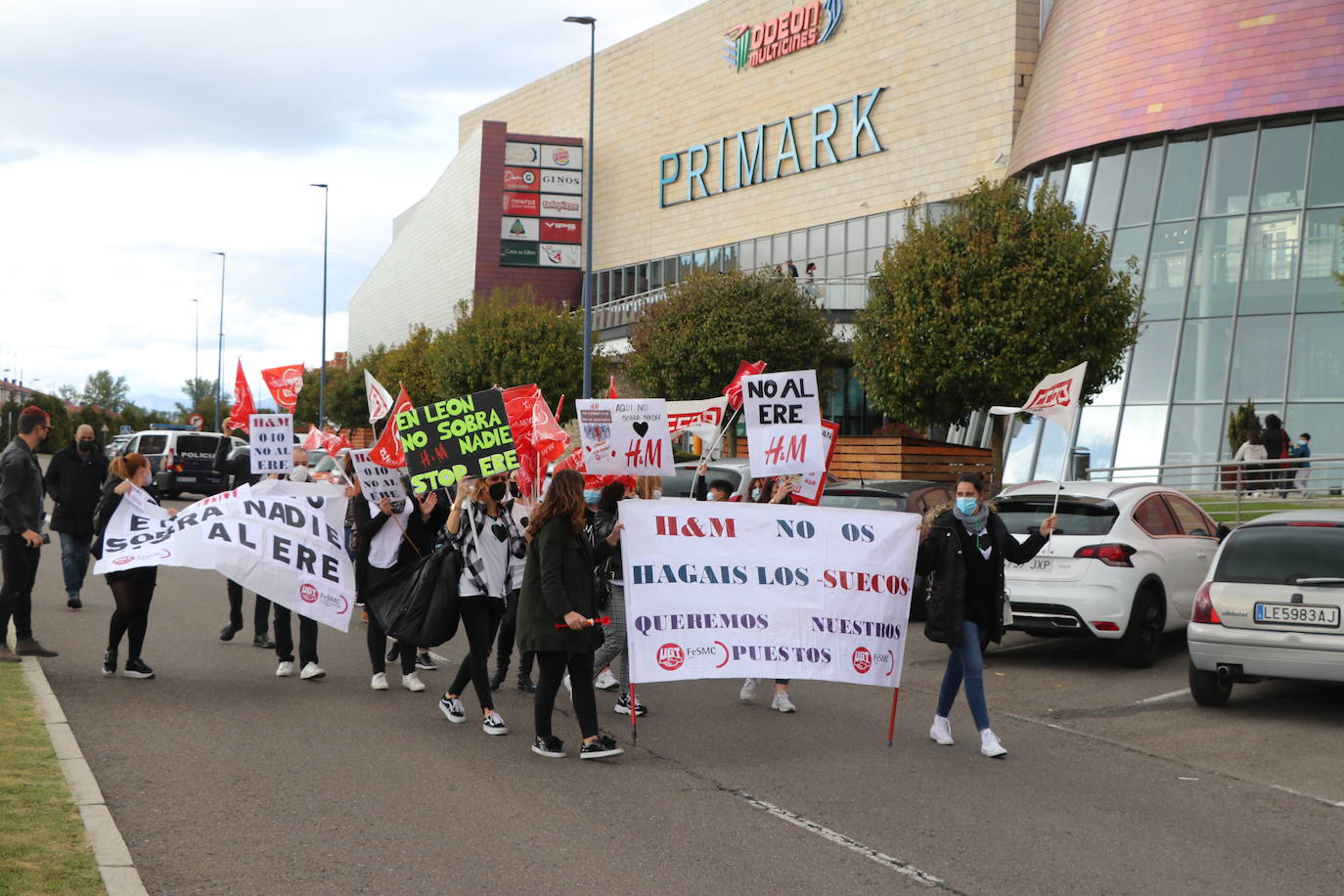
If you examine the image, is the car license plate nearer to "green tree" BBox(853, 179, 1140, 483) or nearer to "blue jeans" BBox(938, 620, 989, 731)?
"blue jeans" BBox(938, 620, 989, 731)

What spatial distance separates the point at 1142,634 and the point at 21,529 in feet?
30.7

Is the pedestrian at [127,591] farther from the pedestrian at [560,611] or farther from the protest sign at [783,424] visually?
the protest sign at [783,424]

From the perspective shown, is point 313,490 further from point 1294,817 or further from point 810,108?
point 810,108

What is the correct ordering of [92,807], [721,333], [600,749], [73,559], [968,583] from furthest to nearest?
[721,333], [73,559], [968,583], [600,749], [92,807]

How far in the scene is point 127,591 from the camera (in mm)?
9750

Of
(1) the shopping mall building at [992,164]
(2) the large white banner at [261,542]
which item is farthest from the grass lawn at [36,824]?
(1) the shopping mall building at [992,164]

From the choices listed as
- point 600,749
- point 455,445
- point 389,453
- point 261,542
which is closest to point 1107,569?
point 600,749

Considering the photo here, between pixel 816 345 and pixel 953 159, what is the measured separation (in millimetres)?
10126

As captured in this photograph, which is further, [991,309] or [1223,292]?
[1223,292]

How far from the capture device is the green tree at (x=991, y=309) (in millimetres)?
22312

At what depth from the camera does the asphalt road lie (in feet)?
18.6

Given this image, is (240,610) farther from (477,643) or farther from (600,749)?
(600,749)

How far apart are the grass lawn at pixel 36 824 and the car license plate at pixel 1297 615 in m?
7.68

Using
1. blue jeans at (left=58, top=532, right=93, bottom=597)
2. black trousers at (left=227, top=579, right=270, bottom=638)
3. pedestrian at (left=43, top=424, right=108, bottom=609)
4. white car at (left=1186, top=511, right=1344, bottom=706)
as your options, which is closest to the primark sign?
blue jeans at (left=58, top=532, right=93, bottom=597)
